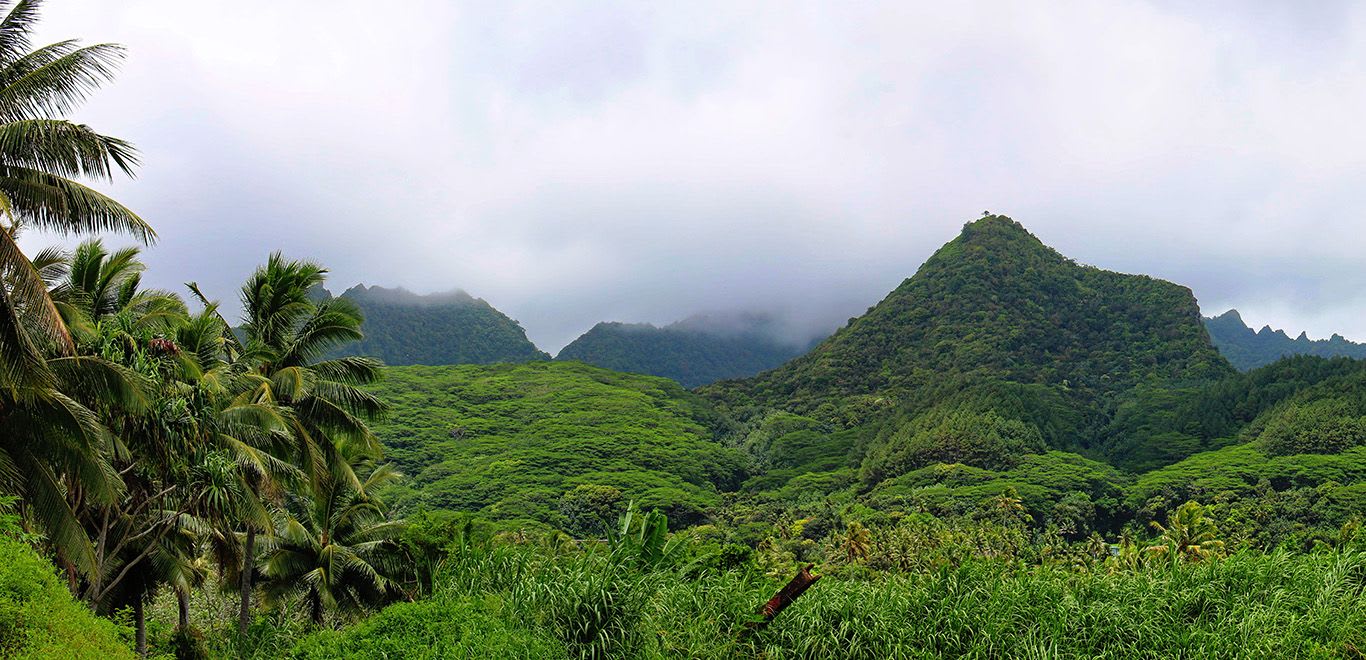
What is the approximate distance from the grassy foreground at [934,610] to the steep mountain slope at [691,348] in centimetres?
14053

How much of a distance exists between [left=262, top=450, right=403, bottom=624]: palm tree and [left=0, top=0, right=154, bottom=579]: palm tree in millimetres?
10686

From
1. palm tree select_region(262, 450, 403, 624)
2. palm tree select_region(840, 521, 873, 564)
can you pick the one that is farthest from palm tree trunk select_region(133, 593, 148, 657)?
palm tree select_region(840, 521, 873, 564)

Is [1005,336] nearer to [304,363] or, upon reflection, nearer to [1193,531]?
Result: [1193,531]

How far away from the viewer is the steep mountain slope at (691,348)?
159 metres

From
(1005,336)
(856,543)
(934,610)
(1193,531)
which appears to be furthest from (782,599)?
(1005,336)

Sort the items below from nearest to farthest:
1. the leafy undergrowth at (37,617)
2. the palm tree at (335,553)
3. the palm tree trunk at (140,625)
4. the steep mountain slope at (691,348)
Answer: the leafy undergrowth at (37,617) → the palm tree trunk at (140,625) → the palm tree at (335,553) → the steep mountain slope at (691,348)

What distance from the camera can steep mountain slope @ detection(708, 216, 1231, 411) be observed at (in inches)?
4003

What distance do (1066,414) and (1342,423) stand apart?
980 inches

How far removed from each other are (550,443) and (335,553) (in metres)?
59.7

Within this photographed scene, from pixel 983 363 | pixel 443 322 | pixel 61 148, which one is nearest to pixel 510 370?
pixel 443 322

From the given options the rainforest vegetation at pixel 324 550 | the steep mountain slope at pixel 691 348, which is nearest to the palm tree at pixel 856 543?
the rainforest vegetation at pixel 324 550

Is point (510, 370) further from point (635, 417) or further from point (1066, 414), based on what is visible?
point (1066, 414)

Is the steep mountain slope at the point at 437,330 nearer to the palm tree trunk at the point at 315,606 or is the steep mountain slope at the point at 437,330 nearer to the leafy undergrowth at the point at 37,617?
the palm tree trunk at the point at 315,606

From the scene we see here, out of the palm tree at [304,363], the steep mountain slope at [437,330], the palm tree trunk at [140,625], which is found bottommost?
the palm tree trunk at [140,625]
